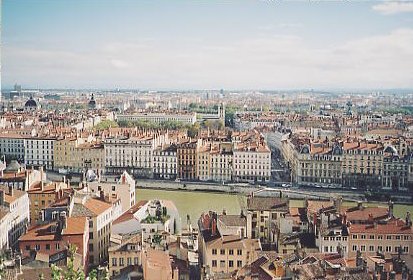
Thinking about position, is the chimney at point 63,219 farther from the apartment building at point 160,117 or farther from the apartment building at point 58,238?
the apartment building at point 160,117

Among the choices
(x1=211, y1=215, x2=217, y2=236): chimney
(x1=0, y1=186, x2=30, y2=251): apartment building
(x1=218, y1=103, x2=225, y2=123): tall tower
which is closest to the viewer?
(x1=211, y1=215, x2=217, y2=236): chimney

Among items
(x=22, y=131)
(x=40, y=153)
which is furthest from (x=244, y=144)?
(x=22, y=131)

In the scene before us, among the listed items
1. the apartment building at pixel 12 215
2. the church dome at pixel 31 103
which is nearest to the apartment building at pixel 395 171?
the apartment building at pixel 12 215

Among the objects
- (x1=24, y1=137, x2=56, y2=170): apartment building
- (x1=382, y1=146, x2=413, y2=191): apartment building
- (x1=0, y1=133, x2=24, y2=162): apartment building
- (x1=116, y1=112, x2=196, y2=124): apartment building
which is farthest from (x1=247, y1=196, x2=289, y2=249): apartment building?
(x1=116, y1=112, x2=196, y2=124): apartment building

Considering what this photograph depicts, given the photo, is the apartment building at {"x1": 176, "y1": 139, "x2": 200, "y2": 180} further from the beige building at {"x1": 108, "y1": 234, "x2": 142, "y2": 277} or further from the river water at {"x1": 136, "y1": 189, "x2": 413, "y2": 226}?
the beige building at {"x1": 108, "y1": 234, "x2": 142, "y2": 277}

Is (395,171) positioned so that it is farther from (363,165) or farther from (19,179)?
(19,179)

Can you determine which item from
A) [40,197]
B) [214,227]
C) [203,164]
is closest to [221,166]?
[203,164]

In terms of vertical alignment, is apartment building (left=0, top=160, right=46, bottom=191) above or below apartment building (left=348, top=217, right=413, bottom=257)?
above
